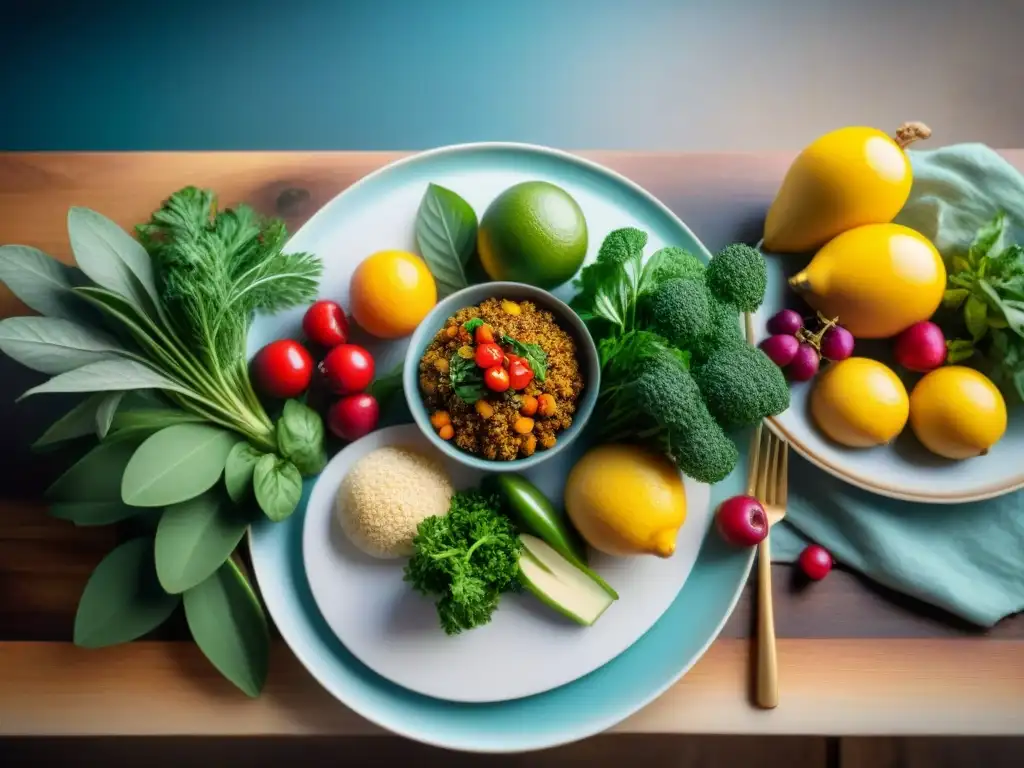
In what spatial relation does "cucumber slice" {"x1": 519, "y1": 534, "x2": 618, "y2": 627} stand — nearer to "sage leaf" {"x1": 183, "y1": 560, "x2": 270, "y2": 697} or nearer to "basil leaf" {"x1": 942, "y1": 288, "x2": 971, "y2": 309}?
"sage leaf" {"x1": 183, "y1": 560, "x2": 270, "y2": 697}

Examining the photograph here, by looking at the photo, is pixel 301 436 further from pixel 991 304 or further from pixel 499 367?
pixel 991 304

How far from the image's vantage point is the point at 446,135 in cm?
171

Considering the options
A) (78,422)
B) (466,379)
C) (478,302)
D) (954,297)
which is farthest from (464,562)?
(954,297)

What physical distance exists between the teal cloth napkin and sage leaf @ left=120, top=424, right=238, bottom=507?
0.85 m

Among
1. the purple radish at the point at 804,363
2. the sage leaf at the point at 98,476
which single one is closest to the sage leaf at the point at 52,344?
the sage leaf at the point at 98,476

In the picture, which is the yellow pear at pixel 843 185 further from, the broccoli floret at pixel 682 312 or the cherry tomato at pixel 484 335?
the cherry tomato at pixel 484 335

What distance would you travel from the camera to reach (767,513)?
115 cm

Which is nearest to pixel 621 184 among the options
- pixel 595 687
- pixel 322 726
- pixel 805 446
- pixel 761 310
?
pixel 761 310

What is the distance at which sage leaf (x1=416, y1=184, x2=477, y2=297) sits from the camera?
44.5 inches

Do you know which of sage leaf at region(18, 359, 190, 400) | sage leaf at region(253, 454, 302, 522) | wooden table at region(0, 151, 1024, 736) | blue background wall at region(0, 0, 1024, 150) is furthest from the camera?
blue background wall at region(0, 0, 1024, 150)

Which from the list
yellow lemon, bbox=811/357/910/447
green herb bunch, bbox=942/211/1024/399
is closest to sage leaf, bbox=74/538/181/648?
yellow lemon, bbox=811/357/910/447

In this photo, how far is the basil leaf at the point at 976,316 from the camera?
3.71 ft

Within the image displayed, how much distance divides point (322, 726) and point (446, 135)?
1243mm

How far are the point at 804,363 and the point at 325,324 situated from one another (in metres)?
0.71
